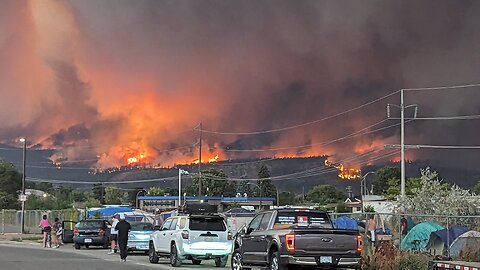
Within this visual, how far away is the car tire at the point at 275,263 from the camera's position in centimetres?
1794

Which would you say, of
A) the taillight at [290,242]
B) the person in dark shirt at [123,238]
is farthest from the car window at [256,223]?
the person in dark shirt at [123,238]

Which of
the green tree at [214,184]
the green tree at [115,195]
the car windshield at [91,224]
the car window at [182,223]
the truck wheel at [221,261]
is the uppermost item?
the green tree at [214,184]

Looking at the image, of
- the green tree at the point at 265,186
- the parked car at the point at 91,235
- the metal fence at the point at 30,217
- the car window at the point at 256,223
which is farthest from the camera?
the green tree at the point at 265,186

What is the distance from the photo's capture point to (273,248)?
18.5 metres

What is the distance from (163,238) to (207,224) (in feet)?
7.04

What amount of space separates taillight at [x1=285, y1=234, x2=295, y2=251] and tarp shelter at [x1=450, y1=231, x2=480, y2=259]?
28.1 feet

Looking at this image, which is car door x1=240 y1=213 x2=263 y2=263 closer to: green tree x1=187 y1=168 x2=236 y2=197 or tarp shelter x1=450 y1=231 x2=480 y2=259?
tarp shelter x1=450 y1=231 x2=480 y2=259

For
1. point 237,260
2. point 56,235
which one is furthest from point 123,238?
point 56,235

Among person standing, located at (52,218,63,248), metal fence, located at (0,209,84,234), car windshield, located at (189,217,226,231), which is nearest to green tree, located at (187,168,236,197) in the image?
metal fence, located at (0,209,84,234)

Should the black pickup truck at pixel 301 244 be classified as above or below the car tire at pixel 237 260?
above

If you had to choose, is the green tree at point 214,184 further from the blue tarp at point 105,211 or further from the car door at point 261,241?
the car door at point 261,241

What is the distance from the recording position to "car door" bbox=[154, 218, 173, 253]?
26.4 meters

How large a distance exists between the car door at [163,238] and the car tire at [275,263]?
832 centimetres

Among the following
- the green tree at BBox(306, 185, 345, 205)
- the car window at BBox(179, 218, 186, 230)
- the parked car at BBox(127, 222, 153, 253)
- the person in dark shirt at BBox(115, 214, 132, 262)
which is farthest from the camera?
the green tree at BBox(306, 185, 345, 205)
